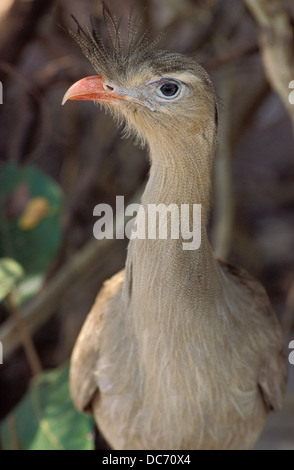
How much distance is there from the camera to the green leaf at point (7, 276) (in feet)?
5.84

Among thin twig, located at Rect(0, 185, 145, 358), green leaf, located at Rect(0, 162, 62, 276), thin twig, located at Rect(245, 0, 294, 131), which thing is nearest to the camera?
thin twig, located at Rect(245, 0, 294, 131)

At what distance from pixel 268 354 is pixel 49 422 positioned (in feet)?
2.46

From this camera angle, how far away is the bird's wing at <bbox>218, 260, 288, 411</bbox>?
171 centimetres

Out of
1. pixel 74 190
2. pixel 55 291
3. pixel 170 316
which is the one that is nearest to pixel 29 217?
pixel 55 291

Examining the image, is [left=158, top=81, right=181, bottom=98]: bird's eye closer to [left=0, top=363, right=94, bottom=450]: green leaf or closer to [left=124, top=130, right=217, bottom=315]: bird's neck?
[left=124, top=130, right=217, bottom=315]: bird's neck

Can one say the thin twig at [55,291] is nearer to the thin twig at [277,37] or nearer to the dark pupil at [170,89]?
the thin twig at [277,37]

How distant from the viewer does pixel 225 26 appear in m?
2.94

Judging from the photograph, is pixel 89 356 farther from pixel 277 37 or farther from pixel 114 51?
pixel 277 37

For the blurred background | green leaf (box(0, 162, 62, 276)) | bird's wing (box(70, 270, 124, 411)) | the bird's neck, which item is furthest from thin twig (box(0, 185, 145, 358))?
the bird's neck

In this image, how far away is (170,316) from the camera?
149 cm

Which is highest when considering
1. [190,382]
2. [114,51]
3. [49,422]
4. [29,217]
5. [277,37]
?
[277,37]

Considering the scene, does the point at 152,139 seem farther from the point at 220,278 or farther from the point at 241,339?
the point at 241,339

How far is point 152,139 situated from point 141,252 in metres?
0.26

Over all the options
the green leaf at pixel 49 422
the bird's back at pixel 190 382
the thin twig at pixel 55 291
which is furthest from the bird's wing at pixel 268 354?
the thin twig at pixel 55 291
